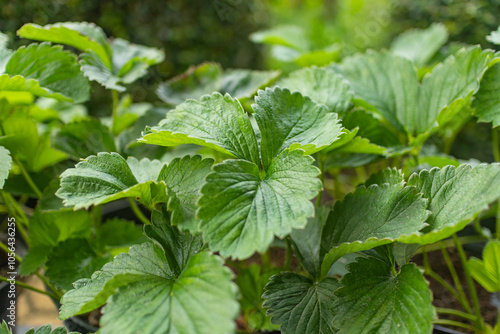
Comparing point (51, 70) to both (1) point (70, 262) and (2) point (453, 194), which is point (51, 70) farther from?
(2) point (453, 194)

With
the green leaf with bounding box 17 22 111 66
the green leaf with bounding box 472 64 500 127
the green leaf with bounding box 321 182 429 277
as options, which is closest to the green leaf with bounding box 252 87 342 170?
the green leaf with bounding box 321 182 429 277

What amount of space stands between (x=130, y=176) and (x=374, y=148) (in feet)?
1.15

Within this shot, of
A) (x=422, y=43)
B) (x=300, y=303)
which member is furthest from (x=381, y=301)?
(x=422, y=43)

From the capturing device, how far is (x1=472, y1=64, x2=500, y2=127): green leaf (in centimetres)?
59

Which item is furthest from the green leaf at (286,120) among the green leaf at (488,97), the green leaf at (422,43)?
the green leaf at (422,43)

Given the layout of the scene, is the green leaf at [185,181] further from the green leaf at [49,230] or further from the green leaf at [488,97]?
the green leaf at [488,97]

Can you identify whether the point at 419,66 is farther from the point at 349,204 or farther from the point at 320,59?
the point at 349,204

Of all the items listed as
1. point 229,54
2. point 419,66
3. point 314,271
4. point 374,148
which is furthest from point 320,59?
point 229,54

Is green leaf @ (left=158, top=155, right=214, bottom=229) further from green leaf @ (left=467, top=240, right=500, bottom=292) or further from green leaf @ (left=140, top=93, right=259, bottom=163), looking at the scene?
green leaf @ (left=467, top=240, right=500, bottom=292)

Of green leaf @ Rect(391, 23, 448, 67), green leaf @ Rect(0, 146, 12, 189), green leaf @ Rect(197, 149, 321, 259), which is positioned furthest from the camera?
green leaf @ Rect(391, 23, 448, 67)

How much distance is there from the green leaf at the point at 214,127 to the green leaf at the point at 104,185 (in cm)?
5

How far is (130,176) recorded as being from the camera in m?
0.52

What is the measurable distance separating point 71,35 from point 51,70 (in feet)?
0.23

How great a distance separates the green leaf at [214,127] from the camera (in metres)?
0.51
